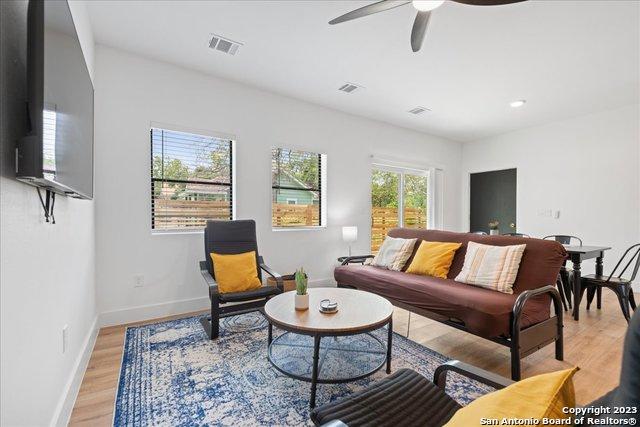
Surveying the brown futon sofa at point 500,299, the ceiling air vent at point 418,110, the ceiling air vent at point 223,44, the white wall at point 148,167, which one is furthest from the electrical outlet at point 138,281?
the ceiling air vent at point 418,110

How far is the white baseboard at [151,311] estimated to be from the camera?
9.67ft

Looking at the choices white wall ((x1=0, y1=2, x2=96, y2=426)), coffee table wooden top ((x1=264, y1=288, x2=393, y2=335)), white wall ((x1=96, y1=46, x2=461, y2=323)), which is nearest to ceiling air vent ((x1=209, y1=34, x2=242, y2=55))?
white wall ((x1=96, y1=46, x2=461, y2=323))

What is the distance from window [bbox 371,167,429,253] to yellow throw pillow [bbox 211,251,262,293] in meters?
2.81

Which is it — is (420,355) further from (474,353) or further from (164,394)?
(164,394)

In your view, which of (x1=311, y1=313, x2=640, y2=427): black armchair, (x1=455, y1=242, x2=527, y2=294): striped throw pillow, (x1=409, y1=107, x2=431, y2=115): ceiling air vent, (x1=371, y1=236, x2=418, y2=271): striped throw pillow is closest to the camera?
(x1=311, y1=313, x2=640, y2=427): black armchair

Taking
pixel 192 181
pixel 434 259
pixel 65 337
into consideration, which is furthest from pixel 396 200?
pixel 65 337

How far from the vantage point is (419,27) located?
213 cm

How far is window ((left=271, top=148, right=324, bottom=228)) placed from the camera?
413cm

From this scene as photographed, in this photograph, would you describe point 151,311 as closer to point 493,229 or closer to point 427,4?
point 427,4

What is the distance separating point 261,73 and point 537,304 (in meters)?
3.54

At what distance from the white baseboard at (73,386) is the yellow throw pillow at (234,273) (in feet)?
3.44

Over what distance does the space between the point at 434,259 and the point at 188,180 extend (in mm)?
2885

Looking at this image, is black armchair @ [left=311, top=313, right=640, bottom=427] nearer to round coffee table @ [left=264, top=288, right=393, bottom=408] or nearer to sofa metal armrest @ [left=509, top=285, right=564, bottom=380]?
round coffee table @ [left=264, top=288, right=393, bottom=408]

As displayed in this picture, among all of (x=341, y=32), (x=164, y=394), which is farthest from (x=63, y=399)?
(x=341, y=32)
